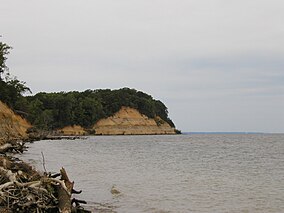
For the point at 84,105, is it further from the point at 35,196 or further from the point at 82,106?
the point at 35,196

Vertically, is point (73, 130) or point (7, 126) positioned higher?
point (7, 126)

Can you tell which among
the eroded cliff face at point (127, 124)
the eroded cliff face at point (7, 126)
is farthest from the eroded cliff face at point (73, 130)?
the eroded cliff face at point (7, 126)

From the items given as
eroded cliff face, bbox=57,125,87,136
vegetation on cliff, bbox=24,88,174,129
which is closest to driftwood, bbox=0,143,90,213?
vegetation on cliff, bbox=24,88,174,129

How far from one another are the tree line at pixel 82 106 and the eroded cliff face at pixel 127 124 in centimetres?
188

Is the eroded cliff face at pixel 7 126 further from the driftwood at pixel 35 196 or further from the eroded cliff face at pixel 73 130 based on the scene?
the eroded cliff face at pixel 73 130

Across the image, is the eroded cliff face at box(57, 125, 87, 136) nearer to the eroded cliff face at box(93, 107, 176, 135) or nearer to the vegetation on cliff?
the vegetation on cliff

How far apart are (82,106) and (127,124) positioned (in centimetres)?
2044

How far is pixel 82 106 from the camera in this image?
136875 millimetres

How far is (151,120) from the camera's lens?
160 m

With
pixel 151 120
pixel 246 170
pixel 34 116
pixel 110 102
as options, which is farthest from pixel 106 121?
pixel 246 170

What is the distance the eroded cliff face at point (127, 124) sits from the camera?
471 ft

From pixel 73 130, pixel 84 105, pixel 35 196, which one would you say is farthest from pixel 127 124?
pixel 35 196

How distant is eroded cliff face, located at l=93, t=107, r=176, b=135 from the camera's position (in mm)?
143625

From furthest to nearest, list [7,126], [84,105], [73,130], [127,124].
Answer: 1. [127,124]
2. [84,105]
3. [73,130]
4. [7,126]
